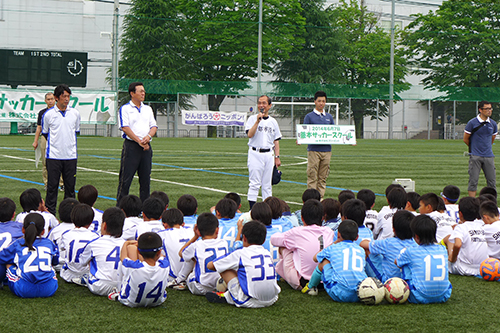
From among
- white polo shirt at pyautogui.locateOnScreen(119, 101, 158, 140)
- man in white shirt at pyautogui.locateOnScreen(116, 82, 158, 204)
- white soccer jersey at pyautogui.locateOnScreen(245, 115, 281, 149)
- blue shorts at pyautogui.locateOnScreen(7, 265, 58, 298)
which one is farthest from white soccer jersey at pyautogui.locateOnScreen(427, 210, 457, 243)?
white polo shirt at pyautogui.locateOnScreen(119, 101, 158, 140)

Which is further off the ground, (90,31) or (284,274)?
(90,31)

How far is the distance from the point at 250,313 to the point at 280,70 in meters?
56.2

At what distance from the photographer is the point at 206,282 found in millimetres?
5828

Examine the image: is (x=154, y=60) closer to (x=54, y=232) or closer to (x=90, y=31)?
(x=90, y=31)

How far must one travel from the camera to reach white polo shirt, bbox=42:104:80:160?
9.45 meters

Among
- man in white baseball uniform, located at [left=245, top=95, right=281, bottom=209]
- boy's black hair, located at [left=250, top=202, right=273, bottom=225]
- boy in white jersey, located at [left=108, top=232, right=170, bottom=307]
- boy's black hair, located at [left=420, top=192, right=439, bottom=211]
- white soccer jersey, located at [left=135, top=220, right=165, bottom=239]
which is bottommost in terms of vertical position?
boy in white jersey, located at [left=108, top=232, right=170, bottom=307]

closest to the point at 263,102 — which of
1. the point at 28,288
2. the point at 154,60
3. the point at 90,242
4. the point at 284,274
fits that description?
the point at 284,274

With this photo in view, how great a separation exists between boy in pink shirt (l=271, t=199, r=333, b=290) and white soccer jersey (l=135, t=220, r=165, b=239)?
123 cm

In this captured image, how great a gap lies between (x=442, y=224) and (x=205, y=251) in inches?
119

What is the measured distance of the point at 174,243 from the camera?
6160mm

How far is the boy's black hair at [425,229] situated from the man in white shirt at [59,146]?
19.2 feet

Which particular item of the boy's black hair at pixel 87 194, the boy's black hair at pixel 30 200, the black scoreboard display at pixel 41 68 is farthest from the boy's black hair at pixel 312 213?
the black scoreboard display at pixel 41 68

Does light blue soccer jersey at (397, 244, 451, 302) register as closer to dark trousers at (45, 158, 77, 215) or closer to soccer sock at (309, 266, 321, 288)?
soccer sock at (309, 266, 321, 288)

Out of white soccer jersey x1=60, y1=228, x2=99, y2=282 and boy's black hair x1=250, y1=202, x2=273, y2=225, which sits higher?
boy's black hair x1=250, y1=202, x2=273, y2=225
